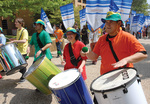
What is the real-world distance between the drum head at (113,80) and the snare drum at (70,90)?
400mm

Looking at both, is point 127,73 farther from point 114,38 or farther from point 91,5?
point 91,5

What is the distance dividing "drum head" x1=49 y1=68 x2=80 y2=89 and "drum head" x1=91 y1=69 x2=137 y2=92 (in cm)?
43

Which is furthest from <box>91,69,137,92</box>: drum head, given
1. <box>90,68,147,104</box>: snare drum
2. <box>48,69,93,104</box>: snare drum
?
<box>48,69,93,104</box>: snare drum

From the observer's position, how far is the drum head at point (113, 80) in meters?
1.59

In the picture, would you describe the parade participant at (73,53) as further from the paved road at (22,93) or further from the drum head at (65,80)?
the paved road at (22,93)

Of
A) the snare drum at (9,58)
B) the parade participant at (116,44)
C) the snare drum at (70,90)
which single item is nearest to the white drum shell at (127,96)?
the parade participant at (116,44)

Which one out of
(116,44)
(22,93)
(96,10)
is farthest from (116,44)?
(96,10)

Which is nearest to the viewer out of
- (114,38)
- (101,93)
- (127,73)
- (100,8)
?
(101,93)

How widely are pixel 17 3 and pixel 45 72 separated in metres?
8.74

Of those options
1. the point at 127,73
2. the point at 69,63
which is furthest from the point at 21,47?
the point at 127,73

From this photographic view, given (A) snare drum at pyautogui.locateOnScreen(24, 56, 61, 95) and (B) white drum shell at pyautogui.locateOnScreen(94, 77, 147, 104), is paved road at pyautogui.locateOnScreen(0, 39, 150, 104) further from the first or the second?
(B) white drum shell at pyautogui.locateOnScreen(94, 77, 147, 104)

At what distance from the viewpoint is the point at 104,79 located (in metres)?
1.88

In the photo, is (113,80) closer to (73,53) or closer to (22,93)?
(73,53)

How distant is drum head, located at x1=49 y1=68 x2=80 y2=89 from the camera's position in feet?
7.09
